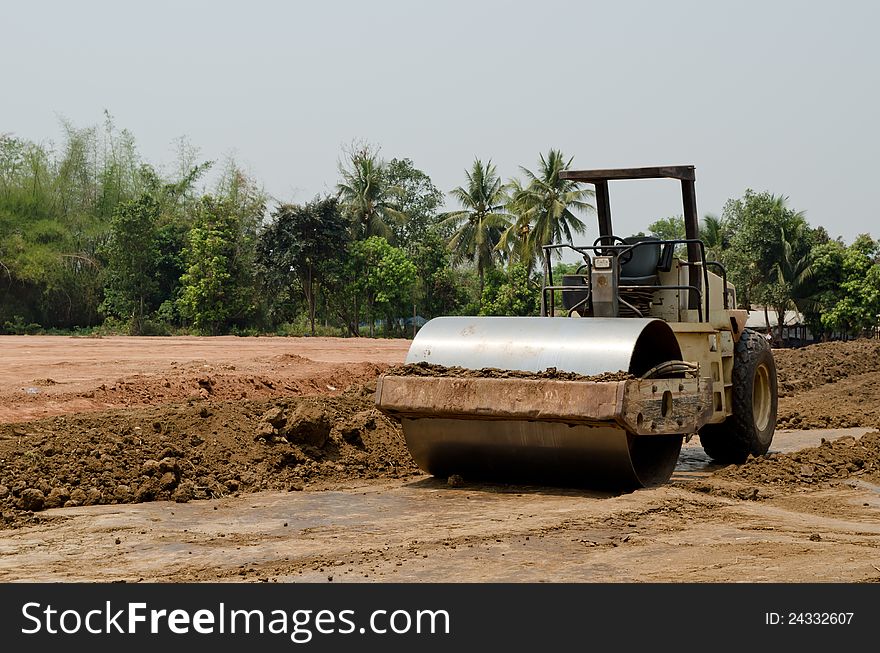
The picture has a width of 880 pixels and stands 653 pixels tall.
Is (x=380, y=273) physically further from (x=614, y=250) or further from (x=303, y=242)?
(x=614, y=250)

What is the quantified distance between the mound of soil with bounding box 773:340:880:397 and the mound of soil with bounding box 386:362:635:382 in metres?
12.7

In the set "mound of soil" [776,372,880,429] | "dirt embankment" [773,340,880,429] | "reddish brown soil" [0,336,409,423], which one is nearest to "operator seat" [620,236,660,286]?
"mound of soil" [776,372,880,429]

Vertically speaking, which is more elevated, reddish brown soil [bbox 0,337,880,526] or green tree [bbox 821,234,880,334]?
green tree [bbox 821,234,880,334]

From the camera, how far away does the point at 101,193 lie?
5650cm

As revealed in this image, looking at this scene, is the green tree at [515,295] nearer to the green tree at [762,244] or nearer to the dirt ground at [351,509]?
the green tree at [762,244]

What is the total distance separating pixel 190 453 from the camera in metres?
10.1

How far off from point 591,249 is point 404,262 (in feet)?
129

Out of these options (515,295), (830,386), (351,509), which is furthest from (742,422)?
(515,295)

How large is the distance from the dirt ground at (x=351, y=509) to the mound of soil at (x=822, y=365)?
760 cm

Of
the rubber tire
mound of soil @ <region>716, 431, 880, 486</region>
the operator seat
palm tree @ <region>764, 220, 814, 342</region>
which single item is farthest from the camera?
A: palm tree @ <region>764, 220, 814, 342</region>

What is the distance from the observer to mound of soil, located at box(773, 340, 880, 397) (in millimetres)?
21672

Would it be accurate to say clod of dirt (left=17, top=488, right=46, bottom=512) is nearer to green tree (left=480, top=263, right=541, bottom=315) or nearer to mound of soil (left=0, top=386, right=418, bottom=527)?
mound of soil (left=0, top=386, right=418, bottom=527)

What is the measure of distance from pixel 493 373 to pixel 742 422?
344 cm
